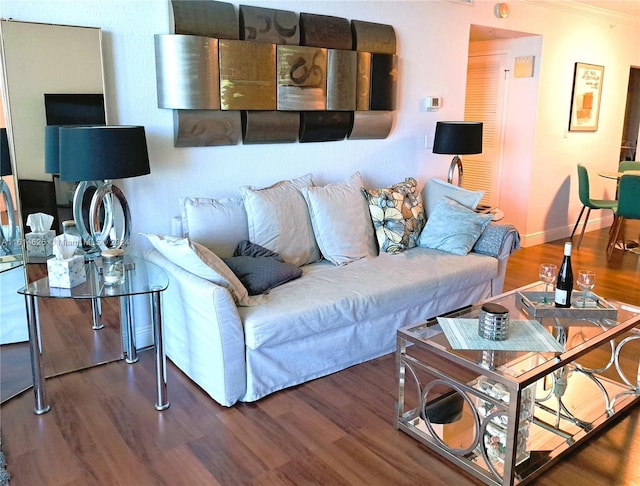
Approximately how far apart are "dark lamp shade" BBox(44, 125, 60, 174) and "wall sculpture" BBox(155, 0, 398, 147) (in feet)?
1.93

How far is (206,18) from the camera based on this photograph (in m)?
3.04

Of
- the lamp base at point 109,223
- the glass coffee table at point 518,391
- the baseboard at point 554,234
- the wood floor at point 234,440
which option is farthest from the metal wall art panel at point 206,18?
the baseboard at point 554,234

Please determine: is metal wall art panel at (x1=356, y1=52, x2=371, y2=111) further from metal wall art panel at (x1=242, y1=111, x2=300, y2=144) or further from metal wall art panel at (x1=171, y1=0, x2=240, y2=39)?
metal wall art panel at (x1=171, y1=0, x2=240, y2=39)

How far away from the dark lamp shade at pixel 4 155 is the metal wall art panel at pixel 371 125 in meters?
2.19

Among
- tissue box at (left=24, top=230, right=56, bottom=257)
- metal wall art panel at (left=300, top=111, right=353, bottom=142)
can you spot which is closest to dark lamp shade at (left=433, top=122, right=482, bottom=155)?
metal wall art panel at (left=300, top=111, right=353, bottom=142)

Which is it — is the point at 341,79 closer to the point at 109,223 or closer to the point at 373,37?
the point at 373,37

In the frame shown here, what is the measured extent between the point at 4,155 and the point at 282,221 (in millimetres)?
1461

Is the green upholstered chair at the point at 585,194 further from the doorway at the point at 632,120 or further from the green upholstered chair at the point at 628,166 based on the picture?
the doorway at the point at 632,120

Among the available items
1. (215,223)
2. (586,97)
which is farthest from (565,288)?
(586,97)

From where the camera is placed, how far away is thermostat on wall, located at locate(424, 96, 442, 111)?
4.39m

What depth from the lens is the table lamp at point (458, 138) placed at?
4172mm

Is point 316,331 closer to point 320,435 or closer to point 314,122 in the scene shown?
point 320,435

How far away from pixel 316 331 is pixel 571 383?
1295 millimetres

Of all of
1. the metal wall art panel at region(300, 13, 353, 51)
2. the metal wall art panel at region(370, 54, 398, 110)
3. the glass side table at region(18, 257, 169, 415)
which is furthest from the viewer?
the metal wall art panel at region(370, 54, 398, 110)
